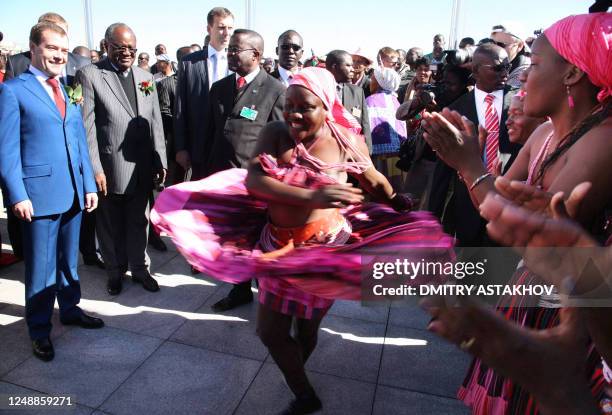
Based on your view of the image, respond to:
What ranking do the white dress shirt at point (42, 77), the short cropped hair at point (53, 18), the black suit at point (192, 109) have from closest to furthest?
the white dress shirt at point (42, 77), the black suit at point (192, 109), the short cropped hair at point (53, 18)

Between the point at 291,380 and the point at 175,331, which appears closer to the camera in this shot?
the point at 291,380

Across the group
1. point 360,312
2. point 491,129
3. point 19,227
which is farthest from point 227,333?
point 19,227

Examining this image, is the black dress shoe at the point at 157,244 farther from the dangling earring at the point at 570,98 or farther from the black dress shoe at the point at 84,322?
the dangling earring at the point at 570,98

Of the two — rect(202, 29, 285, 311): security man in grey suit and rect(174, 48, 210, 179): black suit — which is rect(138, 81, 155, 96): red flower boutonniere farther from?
rect(202, 29, 285, 311): security man in grey suit

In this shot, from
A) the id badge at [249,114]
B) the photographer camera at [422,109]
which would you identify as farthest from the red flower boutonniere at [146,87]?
the photographer camera at [422,109]

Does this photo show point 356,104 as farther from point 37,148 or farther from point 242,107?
point 37,148

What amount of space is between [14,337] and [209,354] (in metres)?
1.46

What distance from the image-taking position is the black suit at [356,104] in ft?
15.7

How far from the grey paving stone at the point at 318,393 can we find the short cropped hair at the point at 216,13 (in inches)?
143

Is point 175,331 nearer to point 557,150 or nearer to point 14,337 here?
point 14,337

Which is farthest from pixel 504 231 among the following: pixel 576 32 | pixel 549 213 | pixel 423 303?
pixel 576 32

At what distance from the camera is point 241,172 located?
2.71 metres

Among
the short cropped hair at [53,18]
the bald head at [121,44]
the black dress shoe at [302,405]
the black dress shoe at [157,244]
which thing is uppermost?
the short cropped hair at [53,18]

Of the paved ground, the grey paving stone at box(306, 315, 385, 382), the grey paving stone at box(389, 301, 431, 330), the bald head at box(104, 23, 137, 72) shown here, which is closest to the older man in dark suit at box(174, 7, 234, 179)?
the bald head at box(104, 23, 137, 72)
